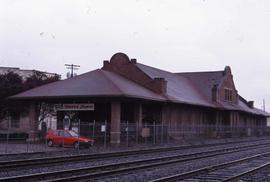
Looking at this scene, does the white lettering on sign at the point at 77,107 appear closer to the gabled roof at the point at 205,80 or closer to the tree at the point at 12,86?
the tree at the point at 12,86

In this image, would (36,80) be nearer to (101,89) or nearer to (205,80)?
(101,89)

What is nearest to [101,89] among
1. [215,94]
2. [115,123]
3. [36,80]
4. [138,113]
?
[115,123]

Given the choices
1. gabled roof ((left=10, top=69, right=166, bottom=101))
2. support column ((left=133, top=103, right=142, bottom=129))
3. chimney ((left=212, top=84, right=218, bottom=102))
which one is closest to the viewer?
gabled roof ((left=10, top=69, right=166, bottom=101))

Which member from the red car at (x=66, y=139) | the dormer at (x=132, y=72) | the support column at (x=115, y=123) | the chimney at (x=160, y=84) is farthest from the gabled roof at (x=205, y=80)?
the red car at (x=66, y=139)

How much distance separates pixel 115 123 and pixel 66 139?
5.30 m

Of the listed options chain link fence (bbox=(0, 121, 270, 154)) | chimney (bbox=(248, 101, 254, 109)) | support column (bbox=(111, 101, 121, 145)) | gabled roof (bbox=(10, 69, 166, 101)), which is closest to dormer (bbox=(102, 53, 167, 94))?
gabled roof (bbox=(10, 69, 166, 101))

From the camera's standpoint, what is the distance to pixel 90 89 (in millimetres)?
39969

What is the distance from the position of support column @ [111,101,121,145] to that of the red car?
369 centimetres

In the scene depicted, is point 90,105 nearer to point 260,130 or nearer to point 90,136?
point 90,136

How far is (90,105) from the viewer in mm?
39312

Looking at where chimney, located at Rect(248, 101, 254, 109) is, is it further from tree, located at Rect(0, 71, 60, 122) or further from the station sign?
the station sign

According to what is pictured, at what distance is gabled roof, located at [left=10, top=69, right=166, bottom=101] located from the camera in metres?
38.3

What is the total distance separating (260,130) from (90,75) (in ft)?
130

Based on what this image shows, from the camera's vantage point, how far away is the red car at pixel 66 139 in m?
33.3
